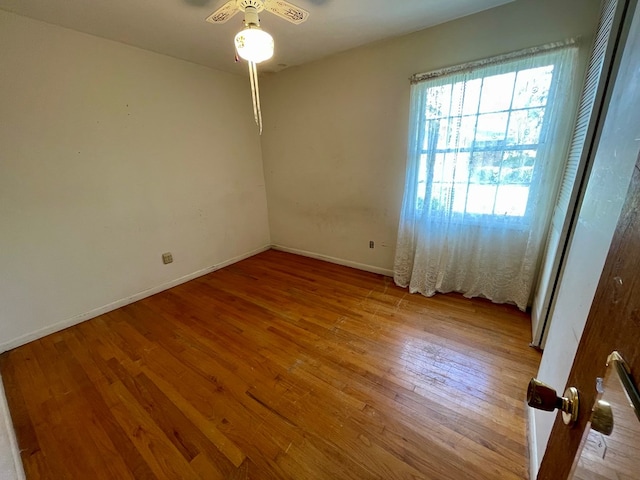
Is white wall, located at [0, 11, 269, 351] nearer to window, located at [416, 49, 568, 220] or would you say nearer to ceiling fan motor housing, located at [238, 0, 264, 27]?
ceiling fan motor housing, located at [238, 0, 264, 27]

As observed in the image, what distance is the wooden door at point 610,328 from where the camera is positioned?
1.20 ft

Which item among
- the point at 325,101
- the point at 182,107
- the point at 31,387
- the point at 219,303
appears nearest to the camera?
the point at 31,387

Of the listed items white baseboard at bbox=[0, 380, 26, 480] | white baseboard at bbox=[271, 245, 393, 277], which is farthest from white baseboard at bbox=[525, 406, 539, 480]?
white baseboard at bbox=[0, 380, 26, 480]

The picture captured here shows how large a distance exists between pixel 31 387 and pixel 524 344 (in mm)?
3347

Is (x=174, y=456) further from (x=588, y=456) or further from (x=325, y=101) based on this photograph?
(x=325, y=101)

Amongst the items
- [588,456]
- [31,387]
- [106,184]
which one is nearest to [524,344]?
[588,456]

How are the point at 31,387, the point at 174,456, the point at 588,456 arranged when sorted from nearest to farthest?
1. the point at 588,456
2. the point at 174,456
3. the point at 31,387

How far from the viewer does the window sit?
185cm

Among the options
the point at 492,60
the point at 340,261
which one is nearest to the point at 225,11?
Result: the point at 492,60

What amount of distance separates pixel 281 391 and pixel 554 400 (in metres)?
1.39

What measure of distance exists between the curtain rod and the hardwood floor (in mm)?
1981

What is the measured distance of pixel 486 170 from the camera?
2084 mm

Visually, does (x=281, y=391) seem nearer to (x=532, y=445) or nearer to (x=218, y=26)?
(x=532, y=445)

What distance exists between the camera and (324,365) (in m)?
1.73
